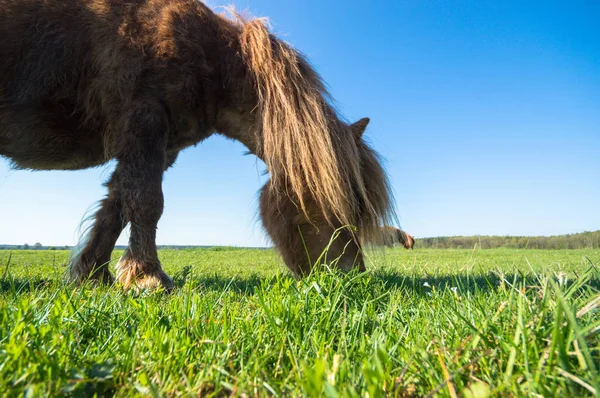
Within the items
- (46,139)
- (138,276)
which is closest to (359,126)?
(138,276)

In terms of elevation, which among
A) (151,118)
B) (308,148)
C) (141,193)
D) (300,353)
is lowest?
(300,353)

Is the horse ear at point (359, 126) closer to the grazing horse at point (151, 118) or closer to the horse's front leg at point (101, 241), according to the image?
the grazing horse at point (151, 118)

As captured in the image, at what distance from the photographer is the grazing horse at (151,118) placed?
117 inches

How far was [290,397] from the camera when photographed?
97 centimetres

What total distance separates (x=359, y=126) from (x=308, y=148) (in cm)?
84

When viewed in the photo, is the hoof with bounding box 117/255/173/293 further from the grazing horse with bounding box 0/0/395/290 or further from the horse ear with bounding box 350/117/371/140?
the horse ear with bounding box 350/117/371/140

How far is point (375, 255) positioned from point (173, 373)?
2511mm

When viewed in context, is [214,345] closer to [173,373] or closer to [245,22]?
[173,373]

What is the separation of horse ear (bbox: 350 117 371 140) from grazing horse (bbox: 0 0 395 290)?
257mm

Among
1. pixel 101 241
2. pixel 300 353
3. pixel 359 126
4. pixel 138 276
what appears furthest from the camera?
pixel 359 126

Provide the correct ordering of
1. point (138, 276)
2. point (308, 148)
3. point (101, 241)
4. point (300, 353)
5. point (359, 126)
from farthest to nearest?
point (359, 126) < point (308, 148) < point (101, 241) < point (138, 276) < point (300, 353)

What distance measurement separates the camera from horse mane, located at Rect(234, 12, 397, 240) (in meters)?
3.08

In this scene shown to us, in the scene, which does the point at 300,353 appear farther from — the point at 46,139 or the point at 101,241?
the point at 46,139

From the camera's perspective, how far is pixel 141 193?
294 centimetres
